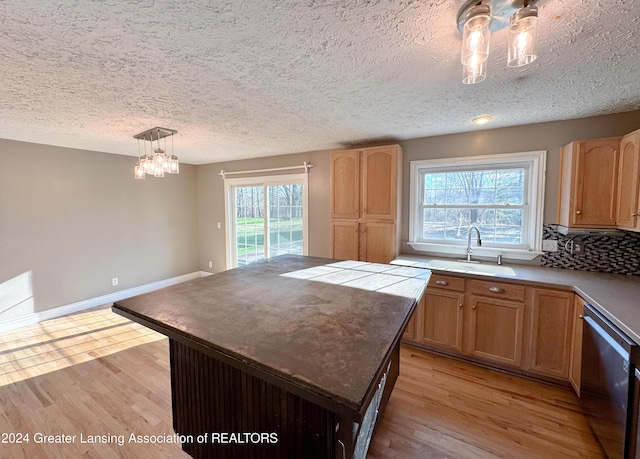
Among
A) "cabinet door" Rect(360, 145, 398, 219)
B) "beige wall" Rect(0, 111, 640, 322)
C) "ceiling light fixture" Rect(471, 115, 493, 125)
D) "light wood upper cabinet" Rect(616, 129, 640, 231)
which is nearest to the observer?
"light wood upper cabinet" Rect(616, 129, 640, 231)

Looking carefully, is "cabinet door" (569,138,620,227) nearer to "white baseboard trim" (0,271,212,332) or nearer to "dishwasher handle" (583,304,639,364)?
"dishwasher handle" (583,304,639,364)

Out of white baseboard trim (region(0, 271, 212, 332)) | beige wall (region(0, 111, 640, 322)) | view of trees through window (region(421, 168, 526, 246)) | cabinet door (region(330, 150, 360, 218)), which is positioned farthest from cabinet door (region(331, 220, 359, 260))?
white baseboard trim (region(0, 271, 212, 332))

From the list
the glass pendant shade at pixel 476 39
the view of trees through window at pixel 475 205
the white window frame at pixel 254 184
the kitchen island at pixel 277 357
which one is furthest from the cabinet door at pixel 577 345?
the white window frame at pixel 254 184

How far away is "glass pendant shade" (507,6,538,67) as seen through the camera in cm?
100

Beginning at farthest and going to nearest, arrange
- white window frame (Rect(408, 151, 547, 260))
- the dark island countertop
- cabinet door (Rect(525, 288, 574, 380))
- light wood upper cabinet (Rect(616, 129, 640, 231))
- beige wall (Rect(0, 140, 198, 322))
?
beige wall (Rect(0, 140, 198, 322)) < white window frame (Rect(408, 151, 547, 260)) < cabinet door (Rect(525, 288, 574, 380)) < light wood upper cabinet (Rect(616, 129, 640, 231)) < the dark island countertop

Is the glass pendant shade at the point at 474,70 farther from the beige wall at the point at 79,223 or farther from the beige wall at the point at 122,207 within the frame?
the beige wall at the point at 79,223

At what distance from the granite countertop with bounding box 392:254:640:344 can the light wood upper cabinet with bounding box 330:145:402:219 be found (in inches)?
25.8

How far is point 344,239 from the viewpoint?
334 cm

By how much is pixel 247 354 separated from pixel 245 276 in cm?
104

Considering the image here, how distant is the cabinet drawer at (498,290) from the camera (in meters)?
2.27

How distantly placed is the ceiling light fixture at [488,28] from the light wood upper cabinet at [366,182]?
6.23ft

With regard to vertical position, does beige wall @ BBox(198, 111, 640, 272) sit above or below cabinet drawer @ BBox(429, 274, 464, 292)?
above

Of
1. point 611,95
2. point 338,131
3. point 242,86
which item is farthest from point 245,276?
point 611,95

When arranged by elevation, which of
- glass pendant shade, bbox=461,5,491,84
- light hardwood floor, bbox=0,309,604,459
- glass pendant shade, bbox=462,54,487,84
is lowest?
light hardwood floor, bbox=0,309,604,459
